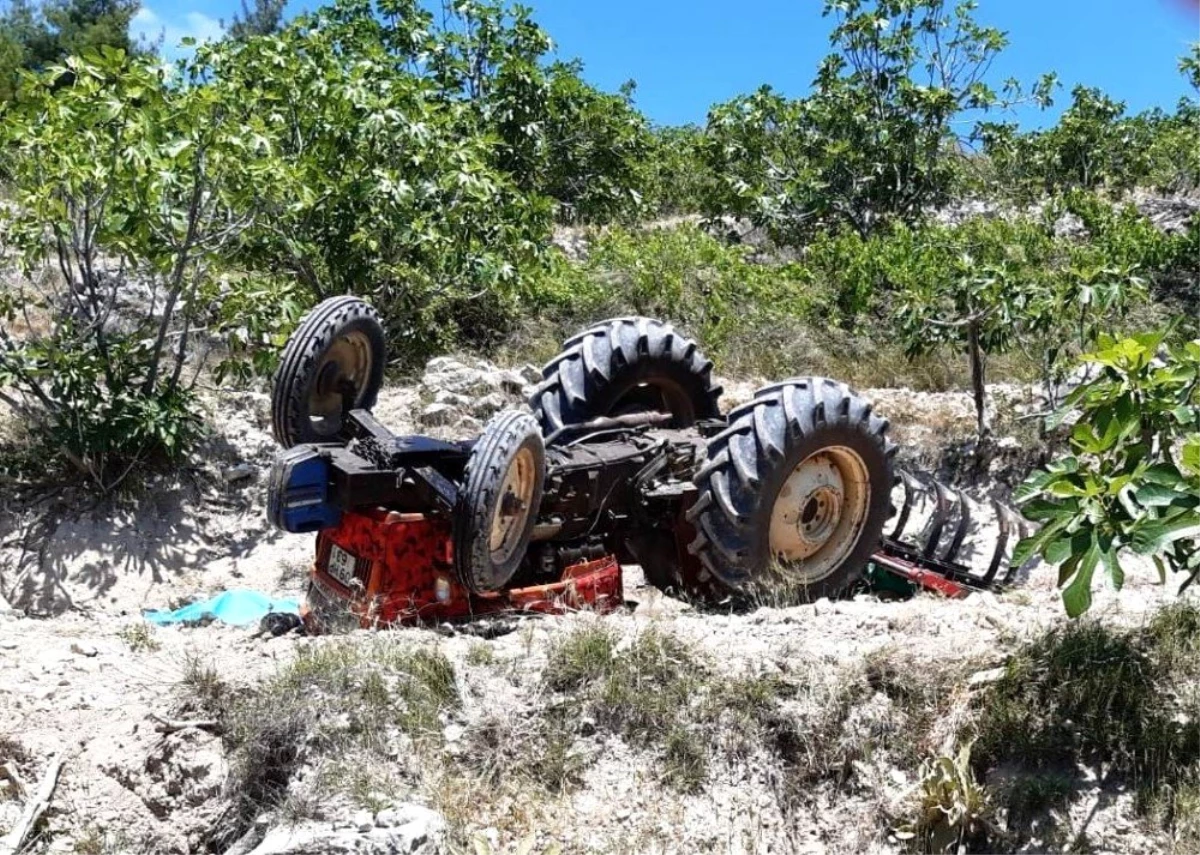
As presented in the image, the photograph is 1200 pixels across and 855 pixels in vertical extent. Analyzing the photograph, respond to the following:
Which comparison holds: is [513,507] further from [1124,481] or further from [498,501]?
[1124,481]

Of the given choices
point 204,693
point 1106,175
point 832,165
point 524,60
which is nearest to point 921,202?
point 832,165

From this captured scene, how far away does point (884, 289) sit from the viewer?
11.8m

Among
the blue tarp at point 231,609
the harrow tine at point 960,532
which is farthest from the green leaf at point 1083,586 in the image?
the blue tarp at point 231,609

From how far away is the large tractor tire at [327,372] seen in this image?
4902 mm

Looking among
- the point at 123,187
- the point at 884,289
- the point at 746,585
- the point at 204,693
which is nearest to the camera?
the point at 204,693

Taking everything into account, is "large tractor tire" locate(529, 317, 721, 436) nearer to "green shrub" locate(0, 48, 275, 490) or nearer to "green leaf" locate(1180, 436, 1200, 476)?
"green shrub" locate(0, 48, 275, 490)

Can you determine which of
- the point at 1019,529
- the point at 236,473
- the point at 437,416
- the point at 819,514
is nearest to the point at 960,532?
the point at 1019,529

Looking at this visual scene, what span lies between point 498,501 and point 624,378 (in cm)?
217

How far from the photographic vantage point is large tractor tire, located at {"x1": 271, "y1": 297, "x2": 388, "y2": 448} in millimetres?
4902

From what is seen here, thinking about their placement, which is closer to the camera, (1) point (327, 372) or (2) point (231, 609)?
(1) point (327, 372)

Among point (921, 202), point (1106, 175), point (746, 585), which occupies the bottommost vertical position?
point (746, 585)

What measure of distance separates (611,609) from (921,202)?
1080 centimetres

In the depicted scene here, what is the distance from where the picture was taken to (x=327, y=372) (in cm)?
518

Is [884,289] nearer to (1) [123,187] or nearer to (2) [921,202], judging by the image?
(2) [921,202]
